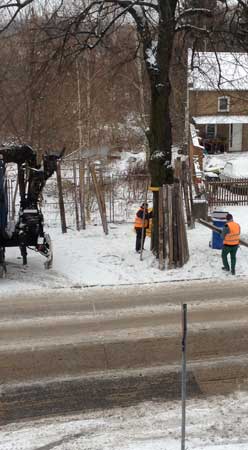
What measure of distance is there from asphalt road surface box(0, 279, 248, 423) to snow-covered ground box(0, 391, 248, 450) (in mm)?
282

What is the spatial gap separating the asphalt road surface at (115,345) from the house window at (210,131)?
3299cm

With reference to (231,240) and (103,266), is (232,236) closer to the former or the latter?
(231,240)

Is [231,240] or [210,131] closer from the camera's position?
[231,240]

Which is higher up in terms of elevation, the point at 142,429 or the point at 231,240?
the point at 231,240

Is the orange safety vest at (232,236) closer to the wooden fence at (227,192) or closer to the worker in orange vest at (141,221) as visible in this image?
the worker in orange vest at (141,221)

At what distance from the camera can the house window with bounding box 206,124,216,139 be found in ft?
144

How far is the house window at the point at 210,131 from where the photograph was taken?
144ft

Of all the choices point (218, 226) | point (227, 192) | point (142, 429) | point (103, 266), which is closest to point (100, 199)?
point (103, 266)

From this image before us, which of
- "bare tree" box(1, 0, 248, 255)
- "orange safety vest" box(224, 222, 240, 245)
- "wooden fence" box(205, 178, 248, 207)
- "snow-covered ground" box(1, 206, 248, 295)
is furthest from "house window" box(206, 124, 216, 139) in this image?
"orange safety vest" box(224, 222, 240, 245)

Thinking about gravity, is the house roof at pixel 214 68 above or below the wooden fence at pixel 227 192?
above

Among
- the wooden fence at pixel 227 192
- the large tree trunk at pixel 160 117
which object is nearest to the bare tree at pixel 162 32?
the large tree trunk at pixel 160 117

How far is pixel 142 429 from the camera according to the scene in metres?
6.70

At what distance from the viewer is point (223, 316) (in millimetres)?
10461

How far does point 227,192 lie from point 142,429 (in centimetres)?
1684
